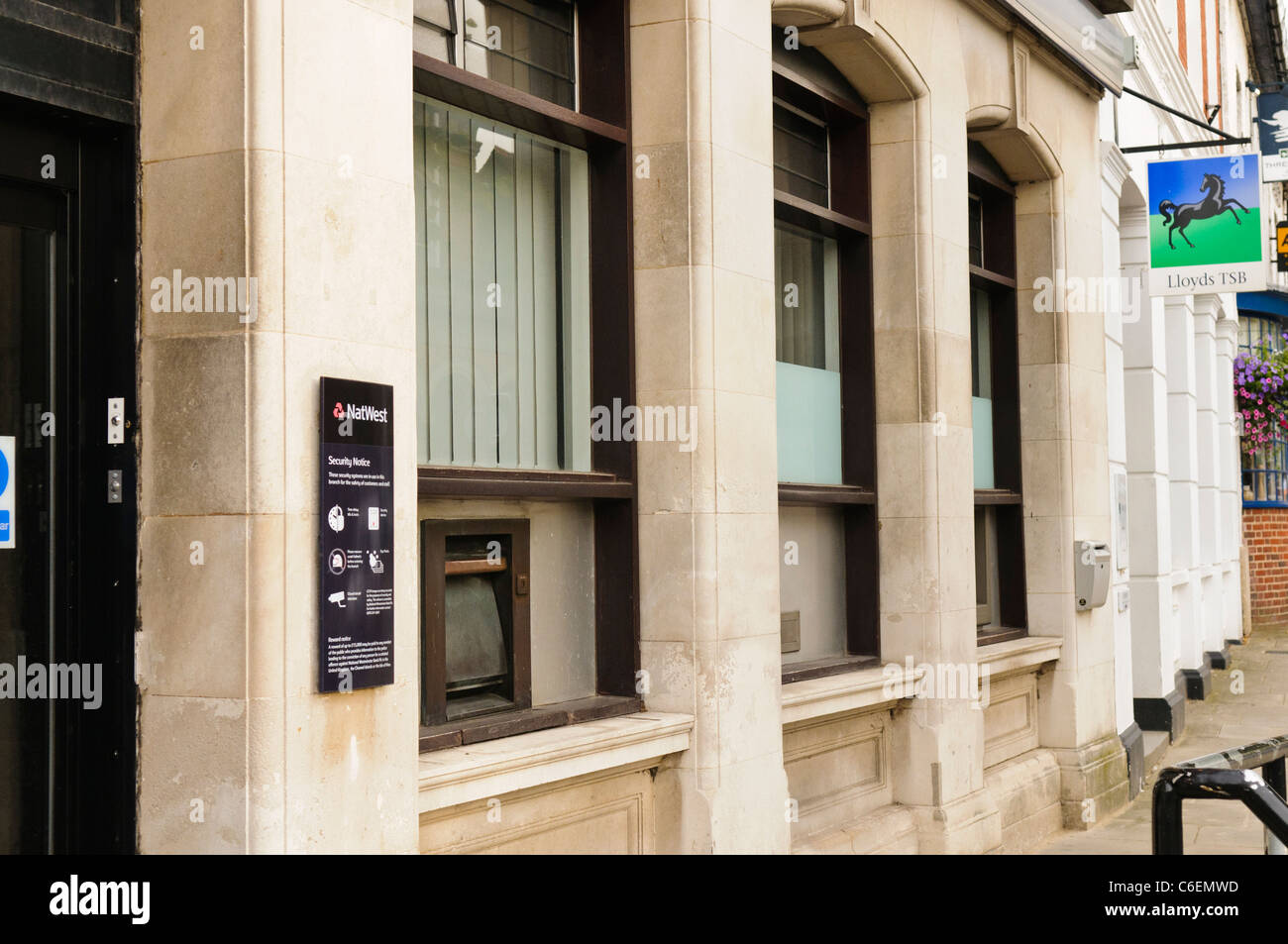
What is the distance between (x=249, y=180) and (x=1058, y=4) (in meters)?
8.13

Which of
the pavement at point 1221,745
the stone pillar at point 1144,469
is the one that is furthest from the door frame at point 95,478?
the stone pillar at point 1144,469

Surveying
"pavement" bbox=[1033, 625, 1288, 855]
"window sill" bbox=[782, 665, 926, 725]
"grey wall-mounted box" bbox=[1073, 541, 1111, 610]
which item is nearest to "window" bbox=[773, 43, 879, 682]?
"window sill" bbox=[782, 665, 926, 725]

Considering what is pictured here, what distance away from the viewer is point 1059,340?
11102 millimetres

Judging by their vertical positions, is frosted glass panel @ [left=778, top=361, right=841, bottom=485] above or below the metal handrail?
above

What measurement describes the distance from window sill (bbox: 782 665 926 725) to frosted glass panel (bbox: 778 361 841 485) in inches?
44.6

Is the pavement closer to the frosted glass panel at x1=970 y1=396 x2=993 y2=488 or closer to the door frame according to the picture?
the frosted glass panel at x1=970 y1=396 x2=993 y2=488

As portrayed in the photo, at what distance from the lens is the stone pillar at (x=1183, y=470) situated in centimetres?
1761

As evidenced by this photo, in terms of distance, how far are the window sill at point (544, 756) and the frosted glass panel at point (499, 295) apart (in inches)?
43.1

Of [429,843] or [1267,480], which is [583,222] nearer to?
[429,843]

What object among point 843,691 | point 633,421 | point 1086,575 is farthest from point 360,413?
point 1086,575

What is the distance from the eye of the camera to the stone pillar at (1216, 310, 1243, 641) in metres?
22.6

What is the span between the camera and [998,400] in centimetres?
1127

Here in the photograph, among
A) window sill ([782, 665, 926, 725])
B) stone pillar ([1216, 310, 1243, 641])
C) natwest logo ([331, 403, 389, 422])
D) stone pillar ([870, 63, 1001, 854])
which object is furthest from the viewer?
stone pillar ([1216, 310, 1243, 641])

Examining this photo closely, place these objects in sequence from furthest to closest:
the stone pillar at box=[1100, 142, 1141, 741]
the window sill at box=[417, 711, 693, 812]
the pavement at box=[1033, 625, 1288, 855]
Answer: the stone pillar at box=[1100, 142, 1141, 741]
the pavement at box=[1033, 625, 1288, 855]
the window sill at box=[417, 711, 693, 812]
